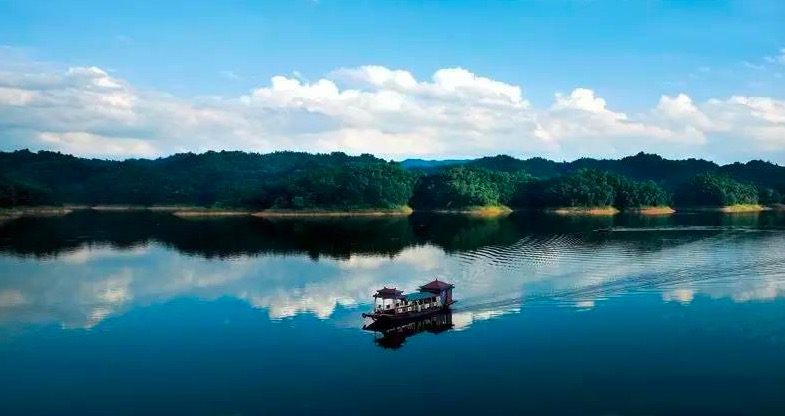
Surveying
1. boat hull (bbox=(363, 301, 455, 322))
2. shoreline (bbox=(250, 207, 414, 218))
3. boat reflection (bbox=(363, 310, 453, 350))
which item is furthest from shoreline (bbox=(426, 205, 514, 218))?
boat reflection (bbox=(363, 310, 453, 350))

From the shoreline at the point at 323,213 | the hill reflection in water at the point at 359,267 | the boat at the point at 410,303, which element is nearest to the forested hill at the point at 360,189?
the shoreline at the point at 323,213

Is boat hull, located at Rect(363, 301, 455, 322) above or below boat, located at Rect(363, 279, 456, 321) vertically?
below

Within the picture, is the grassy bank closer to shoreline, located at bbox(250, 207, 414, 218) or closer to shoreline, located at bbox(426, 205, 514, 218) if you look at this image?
shoreline, located at bbox(426, 205, 514, 218)

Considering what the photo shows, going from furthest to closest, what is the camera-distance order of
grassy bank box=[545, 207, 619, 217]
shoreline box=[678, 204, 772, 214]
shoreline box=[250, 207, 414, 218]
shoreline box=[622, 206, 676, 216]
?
shoreline box=[678, 204, 772, 214] < shoreline box=[622, 206, 676, 216] < grassy bank box=[545, 207, 619, 217] < shoreline box=[250, 207, 414, 218]

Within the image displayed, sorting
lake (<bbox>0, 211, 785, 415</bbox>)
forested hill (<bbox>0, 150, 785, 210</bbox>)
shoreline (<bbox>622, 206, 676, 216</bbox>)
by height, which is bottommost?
lake (<bbox>0, 211, 785, 415</bbox>)

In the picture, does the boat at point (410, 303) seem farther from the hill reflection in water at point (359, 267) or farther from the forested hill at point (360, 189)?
the forested hill at point (360, 189)

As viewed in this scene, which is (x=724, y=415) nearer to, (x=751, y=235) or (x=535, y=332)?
(x=535, y=332)

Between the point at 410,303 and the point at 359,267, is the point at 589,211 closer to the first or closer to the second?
the point at 359,267
